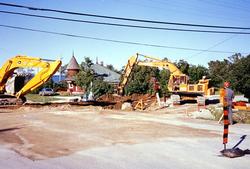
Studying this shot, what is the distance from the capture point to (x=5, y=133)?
1419 cm

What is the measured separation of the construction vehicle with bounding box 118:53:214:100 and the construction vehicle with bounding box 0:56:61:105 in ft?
22.4

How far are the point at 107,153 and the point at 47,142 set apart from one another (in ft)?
9.59

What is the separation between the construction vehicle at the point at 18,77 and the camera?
27047 mm

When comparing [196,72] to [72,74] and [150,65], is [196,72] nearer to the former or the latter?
[150,65]

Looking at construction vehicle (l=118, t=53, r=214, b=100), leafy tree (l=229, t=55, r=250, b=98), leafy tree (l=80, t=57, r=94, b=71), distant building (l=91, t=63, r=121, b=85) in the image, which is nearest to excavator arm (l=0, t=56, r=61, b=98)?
construction vehicle (l=118, t=53, r=214, b=100)

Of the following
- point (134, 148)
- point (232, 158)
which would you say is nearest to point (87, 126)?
point (134, 148)

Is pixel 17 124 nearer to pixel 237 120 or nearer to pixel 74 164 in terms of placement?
pixel 74 164

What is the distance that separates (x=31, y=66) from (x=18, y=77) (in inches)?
106

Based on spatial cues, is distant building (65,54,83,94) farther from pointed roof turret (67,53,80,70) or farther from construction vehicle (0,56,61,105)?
construction vehicle (0,56,61,105)

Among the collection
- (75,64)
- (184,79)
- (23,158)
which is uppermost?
(75,64)

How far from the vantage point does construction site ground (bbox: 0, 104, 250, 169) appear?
29.0ft

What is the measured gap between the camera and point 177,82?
29.5 metres

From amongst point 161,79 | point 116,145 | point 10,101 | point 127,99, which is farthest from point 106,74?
point 116,145

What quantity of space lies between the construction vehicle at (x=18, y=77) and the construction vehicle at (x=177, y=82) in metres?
6.83
